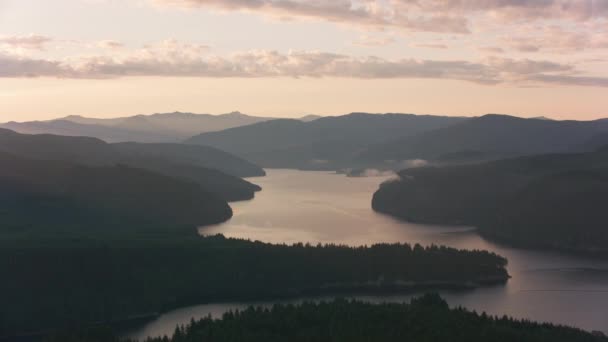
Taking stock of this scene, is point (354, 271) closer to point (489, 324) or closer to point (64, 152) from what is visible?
point (489, 324)

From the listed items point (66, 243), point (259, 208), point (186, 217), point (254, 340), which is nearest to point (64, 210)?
point (186, 217)

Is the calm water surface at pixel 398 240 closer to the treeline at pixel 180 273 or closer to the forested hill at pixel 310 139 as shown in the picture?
the treeline at pixel 180 273

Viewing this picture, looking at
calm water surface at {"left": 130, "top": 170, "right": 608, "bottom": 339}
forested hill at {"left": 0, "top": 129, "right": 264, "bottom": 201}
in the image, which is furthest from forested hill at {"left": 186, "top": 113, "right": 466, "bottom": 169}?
forested hill at {"left": 0, "top": 129, "right": 264, "bottom": 201}

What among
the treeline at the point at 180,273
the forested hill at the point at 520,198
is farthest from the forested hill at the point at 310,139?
the treeline at the point at 180,273

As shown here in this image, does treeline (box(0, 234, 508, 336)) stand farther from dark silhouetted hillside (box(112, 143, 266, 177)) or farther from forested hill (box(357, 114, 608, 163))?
forested hill (box(357, 114, 608, 163))

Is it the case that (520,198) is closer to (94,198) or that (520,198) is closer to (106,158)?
(94,198)

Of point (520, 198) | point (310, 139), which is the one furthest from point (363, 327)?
point (310, 139)

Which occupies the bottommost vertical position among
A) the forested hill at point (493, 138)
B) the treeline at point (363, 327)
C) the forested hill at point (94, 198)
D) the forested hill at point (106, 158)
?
the treeline at point (363, 327)
